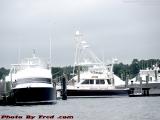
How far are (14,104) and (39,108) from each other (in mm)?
7415

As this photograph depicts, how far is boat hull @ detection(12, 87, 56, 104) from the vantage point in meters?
69.9

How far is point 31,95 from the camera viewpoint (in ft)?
230

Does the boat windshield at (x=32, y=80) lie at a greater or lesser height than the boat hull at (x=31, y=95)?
greater

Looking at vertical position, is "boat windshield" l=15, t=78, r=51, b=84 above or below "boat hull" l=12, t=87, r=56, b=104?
above

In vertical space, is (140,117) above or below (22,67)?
below

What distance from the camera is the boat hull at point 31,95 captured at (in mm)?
69938

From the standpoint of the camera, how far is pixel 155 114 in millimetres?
58688

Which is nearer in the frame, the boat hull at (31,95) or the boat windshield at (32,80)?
the boat hull at (31,95)

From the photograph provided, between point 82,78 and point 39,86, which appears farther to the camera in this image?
point 82,78

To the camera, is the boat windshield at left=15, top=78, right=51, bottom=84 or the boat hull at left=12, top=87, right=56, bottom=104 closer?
the boat hull at left=12, top=87, right=56, bottom=104

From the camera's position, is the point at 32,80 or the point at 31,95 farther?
the point at 32,80

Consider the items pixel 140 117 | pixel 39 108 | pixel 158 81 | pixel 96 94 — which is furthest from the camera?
pixel 158 81

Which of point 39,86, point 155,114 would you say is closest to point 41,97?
point 39,86

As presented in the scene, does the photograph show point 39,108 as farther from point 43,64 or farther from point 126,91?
point 126,91
